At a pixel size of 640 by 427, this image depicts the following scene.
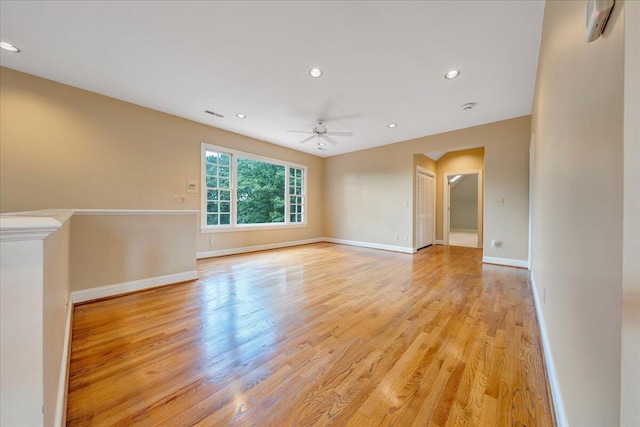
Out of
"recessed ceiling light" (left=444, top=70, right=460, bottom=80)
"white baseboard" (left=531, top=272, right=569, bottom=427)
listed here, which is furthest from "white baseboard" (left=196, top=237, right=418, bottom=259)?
"white baseboard" (left=531, top=272, right=569, bottom=427)

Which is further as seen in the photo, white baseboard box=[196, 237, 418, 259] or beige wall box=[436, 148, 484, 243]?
beige wall box=[436, 148, 484, 243]

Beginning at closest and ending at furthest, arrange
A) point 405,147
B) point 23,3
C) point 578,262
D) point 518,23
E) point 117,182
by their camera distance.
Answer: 1. point 578,262
2. point 23,3
3. point 518,23
4. point 117,182
5. point 405,147

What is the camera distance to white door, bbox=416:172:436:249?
5.75 m

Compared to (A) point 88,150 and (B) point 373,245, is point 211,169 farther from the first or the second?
(B) point 373,245

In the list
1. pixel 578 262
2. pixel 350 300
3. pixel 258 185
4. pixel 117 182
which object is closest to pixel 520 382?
pixel 578 262

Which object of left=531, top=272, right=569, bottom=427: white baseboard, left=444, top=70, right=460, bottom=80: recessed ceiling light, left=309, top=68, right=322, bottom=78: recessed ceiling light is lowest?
left=531, top=272, right=569, bottom=427: white baseboard

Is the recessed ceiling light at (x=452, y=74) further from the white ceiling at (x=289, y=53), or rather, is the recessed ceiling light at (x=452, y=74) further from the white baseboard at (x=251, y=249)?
the white baseboard at (x=251, y=249)

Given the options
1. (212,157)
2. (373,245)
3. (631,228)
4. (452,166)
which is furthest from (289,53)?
(452,166)

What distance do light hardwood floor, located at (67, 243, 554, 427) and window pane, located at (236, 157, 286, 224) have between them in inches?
133

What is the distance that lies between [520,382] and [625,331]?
135 cm

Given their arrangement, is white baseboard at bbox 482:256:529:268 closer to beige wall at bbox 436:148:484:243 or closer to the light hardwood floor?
the light hardwood floor

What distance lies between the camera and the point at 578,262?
986 mm

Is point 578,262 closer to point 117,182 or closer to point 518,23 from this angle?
point 518,23

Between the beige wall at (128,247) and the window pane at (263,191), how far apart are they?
2837 millimetres
